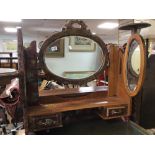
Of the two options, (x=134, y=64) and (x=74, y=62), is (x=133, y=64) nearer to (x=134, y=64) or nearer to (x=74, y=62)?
(x=134, y=64)

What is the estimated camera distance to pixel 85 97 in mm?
1126

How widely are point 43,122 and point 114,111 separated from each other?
0.42 meters

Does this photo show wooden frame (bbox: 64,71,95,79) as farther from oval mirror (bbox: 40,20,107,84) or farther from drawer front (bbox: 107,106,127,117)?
drawer front (bbox: 107,106,127,117)

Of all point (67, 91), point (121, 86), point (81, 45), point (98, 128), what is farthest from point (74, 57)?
point (98, 128)

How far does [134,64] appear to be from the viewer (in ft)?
3.35

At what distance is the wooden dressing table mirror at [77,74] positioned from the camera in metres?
0.90

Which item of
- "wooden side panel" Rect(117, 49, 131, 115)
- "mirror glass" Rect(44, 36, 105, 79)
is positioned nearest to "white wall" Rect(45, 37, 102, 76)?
"mirror glass" Rect(44, 36, 105, 79)

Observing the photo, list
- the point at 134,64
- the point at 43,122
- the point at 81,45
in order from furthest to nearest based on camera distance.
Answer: the point at 81,45, the point at 134,64, the point at 43,122

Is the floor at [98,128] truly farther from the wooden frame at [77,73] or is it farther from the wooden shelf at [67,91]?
the wooden frame at [77,73]

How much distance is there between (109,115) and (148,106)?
586 millimetres

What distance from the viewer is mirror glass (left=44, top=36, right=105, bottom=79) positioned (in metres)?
1.03

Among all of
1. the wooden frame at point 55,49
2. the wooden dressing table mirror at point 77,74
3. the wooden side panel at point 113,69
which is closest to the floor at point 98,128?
the wooden dressing table mirror at point 77,74
